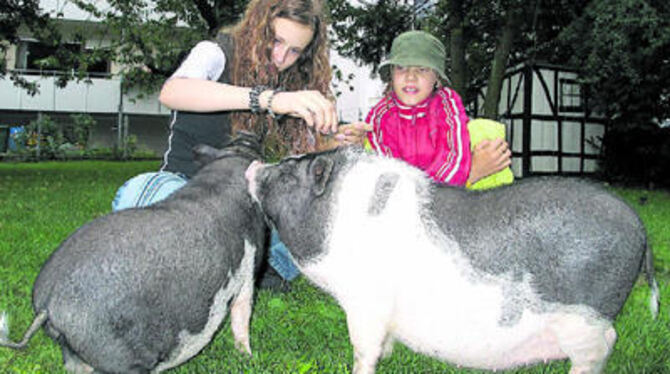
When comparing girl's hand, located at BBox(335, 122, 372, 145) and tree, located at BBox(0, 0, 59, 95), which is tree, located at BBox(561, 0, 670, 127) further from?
tree, located at BBox(0, 0, 59, 95)

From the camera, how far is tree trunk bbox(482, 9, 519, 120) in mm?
11789

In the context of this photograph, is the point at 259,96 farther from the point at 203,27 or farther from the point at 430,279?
the point at 203,27

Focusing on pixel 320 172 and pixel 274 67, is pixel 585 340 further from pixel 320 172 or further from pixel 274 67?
pixel 274 67

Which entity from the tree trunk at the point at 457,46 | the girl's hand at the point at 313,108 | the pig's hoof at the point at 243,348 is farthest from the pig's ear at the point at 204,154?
the tree trunk at the point at 457,46

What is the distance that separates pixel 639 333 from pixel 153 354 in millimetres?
2091

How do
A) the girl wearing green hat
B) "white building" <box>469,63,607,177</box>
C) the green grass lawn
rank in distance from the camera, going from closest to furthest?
the green grass lawn < the girl wearing green hat < "white building" <box>469,63,607,177</box>

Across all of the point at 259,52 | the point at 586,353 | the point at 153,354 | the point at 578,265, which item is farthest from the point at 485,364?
the point at 259,52

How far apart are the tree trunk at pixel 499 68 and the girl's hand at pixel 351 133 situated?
30.9 feet

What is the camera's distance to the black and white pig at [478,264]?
172cm

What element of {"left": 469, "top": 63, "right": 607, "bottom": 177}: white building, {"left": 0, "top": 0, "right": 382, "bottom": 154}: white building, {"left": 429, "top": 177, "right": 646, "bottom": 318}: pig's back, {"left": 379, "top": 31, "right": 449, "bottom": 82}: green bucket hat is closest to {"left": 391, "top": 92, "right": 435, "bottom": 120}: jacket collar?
{"left": 379, "top": 31, "right": 449, "bottom": 82}: green bucket hat

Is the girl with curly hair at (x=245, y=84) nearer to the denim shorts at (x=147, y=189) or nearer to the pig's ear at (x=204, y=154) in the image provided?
the denim shorts at (x=147, y=189)

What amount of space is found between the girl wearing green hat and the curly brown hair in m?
0.32

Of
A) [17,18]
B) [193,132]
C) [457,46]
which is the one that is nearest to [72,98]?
[17,18]

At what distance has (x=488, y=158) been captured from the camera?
2785 mm
